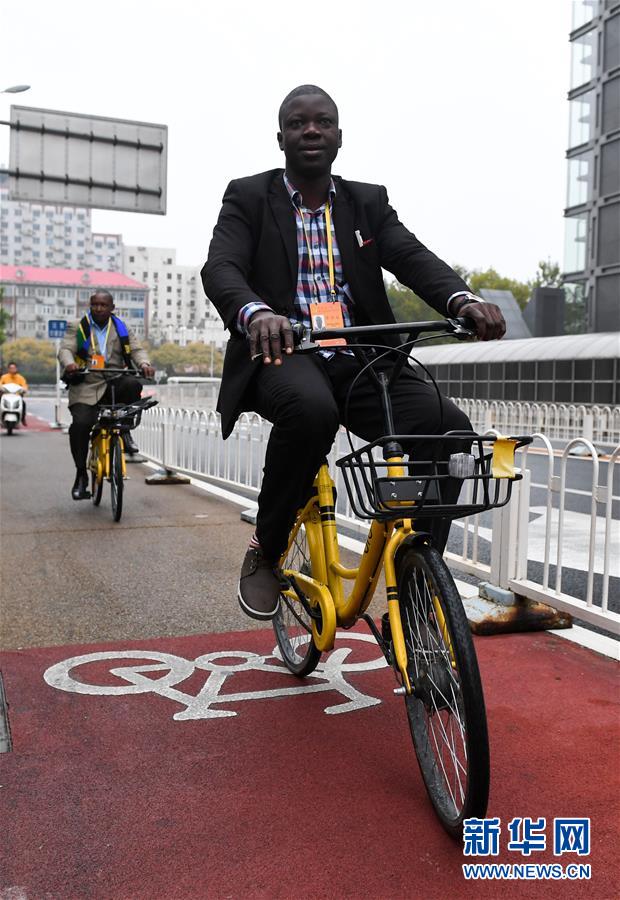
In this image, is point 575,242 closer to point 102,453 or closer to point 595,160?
point 595,160

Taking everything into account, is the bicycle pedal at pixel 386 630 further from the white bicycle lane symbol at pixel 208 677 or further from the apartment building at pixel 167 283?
the apartment building at pixel 167 283

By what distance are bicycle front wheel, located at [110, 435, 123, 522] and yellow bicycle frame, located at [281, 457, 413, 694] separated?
14.5 ft

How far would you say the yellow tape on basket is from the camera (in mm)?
2314

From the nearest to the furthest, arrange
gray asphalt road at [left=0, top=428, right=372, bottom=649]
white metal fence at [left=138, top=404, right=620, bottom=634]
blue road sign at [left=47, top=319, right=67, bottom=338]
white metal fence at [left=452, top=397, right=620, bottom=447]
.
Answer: white metal fence at [left=138, top=404, right=620, bottom=634], gray asphalt road at [left=0, top=428, right=372, bottom=649], white metal fence at [left=452, top=397, right=620, bottom=447], blue road sign at [left=47, top=319, right=67, bottom=338]

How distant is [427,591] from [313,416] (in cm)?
62

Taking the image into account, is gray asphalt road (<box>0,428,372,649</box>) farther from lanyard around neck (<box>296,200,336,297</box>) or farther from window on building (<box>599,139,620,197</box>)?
window on building (<box>599,139,620,197</box>)

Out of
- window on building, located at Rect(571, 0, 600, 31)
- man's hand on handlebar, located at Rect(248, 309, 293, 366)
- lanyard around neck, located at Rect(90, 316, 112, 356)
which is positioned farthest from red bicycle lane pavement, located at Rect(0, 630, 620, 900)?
window on building, located at Rect(571, 0, 600, 31)

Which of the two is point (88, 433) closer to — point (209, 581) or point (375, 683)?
point (209, 581)

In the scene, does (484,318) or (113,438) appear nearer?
(484,318)

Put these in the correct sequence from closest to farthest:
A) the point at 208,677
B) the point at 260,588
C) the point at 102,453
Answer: the point at 260,588
the point at 208,677
the point at 102,453

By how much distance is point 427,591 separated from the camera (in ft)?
7.63

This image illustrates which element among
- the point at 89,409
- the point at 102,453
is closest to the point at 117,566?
the point at 102,453

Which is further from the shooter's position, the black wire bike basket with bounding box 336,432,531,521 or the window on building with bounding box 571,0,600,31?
the window on building with bounding box 571,0,600,31

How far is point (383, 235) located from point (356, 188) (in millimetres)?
195
